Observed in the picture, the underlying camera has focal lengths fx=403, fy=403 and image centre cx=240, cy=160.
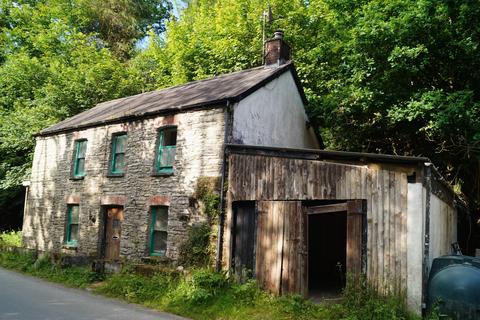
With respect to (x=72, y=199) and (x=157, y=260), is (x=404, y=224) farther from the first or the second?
(x=72, y=199)

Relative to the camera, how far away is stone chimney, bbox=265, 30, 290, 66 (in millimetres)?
16359

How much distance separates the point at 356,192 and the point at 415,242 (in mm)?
1653

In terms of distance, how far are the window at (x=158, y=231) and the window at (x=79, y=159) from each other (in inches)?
218

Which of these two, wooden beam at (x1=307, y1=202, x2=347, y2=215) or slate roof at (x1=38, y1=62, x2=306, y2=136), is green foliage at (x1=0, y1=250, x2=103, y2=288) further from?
wooden beam at (x1=307, y1=202, x2=347, y2=215)

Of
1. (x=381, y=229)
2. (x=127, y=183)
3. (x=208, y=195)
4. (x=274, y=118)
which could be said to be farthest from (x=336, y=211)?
(x=127, y=183)

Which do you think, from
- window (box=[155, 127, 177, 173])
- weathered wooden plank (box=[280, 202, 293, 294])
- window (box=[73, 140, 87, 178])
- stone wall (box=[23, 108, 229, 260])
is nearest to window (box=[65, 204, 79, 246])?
stone wall (box=[23, 108, 229, 260])

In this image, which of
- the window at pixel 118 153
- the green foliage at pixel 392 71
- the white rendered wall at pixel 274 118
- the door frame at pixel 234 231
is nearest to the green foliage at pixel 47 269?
the window at pixel 118 153

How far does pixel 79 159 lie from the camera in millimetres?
17875

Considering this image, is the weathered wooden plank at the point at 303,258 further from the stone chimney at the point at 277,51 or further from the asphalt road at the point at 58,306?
the stone chimney at the point at 277,51

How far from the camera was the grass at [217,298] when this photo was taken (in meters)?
8.25

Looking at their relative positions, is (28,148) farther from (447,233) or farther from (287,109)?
(447,233)

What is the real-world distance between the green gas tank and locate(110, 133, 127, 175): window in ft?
38.0

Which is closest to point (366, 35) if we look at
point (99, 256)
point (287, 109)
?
point (287, 109)

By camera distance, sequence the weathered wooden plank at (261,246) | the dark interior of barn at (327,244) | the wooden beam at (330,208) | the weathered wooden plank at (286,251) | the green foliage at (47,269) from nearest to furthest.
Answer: the wooden beam at (330,208), the weathered wooden plank at (286,251), the weathered wooden plank at (261,246), the green foliage at (47,269), the dark interior of barn at (327,244)
